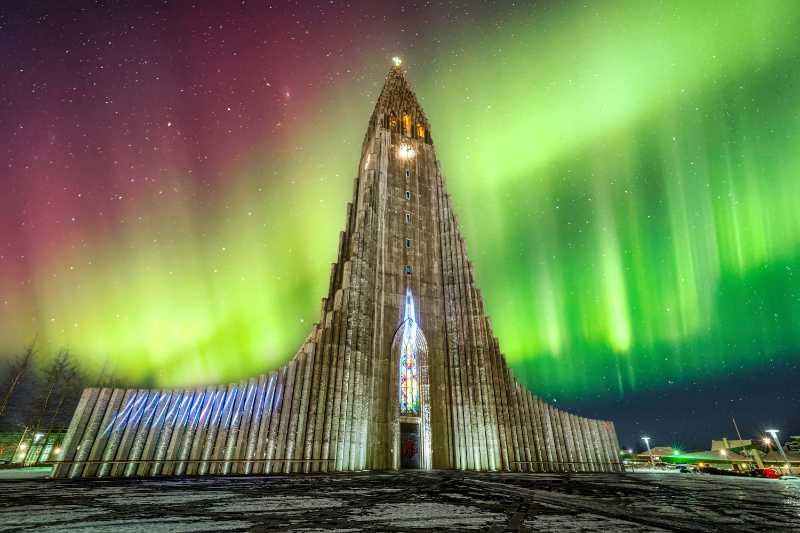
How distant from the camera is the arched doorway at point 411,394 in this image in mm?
20750

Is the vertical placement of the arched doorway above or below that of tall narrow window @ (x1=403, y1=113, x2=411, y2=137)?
below

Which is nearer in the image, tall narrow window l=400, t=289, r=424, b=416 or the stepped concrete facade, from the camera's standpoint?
the stepped concrete facade

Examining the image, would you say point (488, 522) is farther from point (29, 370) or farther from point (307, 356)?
point (29, 370)

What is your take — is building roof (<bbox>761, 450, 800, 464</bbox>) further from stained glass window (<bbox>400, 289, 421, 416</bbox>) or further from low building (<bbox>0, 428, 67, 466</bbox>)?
low building (<bbox>0, 428, 67, 466</bbox>)

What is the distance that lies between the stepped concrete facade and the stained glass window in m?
0.07

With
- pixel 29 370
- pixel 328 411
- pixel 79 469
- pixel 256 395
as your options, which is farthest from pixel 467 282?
pixel 29 370

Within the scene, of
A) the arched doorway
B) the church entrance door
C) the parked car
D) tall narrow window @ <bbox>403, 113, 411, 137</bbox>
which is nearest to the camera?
the parked car

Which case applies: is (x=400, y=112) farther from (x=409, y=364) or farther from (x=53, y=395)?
(x=53, y=395)

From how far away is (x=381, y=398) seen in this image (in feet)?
70.2

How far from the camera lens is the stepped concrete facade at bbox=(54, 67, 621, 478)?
51.6 ft

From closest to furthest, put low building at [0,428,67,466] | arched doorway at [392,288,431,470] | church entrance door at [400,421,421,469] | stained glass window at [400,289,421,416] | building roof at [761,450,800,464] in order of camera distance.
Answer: church entrance door at [400,421,421,469], arched doorway at [392,288,431,470], stained glass window at [400,289,421,416], low building at [0,428,67,466], building roof at [761,450,800,464]

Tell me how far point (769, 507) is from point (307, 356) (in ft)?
58.8

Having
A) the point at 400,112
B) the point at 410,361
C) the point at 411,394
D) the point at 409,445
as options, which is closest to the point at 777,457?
the point at 409,445

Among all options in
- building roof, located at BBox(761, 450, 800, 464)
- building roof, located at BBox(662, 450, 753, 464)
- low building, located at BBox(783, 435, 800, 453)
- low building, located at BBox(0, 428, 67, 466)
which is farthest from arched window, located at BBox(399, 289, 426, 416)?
low building, located at BBox(783, 435, 800, 453)
